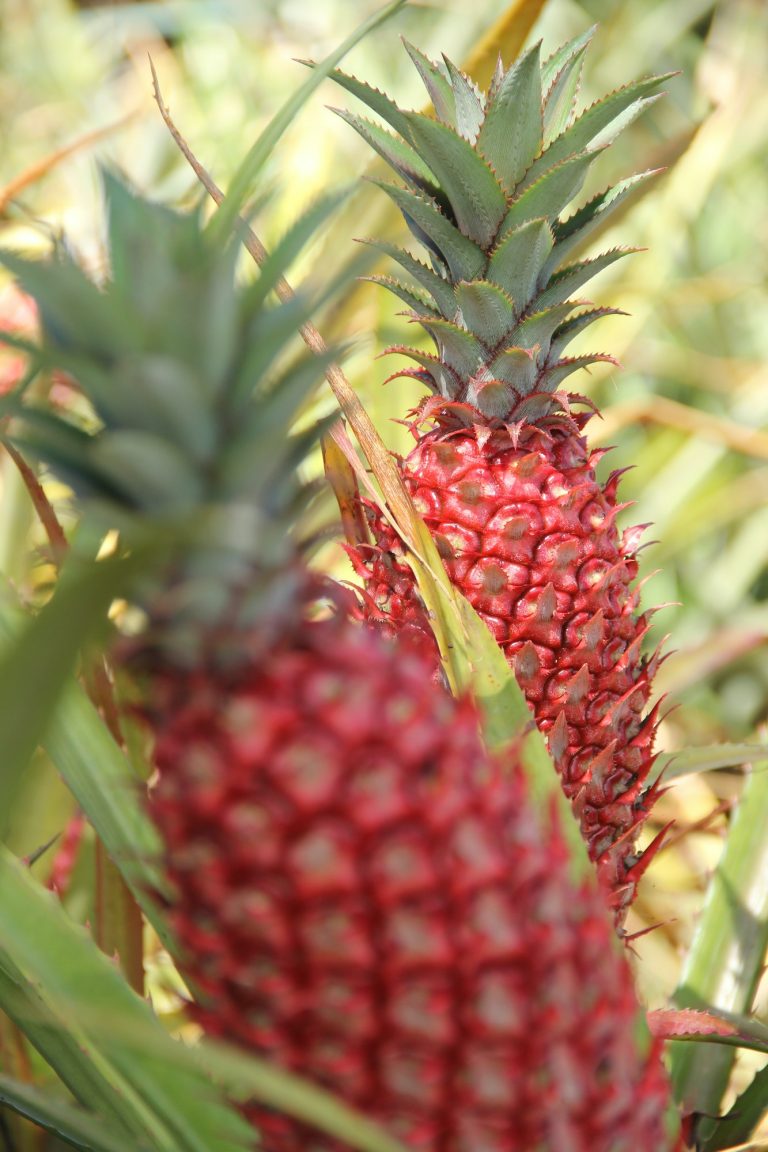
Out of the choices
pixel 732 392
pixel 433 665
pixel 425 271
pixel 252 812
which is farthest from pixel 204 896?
pixel 732 392

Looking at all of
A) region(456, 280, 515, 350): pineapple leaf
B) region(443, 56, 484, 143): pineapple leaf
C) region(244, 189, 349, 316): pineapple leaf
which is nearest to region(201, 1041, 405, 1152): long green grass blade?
region(244, 189, 349, 316): pineapple leaf

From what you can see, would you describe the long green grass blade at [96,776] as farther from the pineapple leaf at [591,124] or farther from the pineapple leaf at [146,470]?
the pineapple leaf at [591,124]

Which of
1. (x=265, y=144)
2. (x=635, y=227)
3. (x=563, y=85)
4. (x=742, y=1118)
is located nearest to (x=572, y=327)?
(x=563, y=85)

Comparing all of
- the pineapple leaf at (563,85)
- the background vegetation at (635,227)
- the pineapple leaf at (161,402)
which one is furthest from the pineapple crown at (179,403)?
the background vegetation at (635,227)

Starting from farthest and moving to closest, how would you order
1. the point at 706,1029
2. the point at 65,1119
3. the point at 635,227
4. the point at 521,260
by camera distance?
the point at 635,227 < the point at 521,260 < the point at 706,1029 < the point at 65,1119

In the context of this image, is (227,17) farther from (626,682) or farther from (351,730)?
(351,730)

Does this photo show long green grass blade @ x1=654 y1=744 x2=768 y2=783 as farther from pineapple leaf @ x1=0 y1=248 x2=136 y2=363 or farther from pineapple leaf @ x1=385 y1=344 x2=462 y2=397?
pineapple leaf @ x1=0 y1=248 x2=136 y2=363

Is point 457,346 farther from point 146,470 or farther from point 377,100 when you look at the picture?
point 146,470
